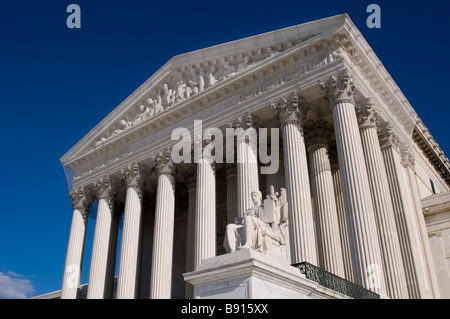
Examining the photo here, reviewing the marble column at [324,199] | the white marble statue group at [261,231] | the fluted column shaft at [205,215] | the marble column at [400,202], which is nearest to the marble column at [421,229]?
the marble column at [400,202]

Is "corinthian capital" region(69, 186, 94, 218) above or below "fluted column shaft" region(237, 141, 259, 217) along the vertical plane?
above

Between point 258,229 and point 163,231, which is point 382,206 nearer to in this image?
point 258,229

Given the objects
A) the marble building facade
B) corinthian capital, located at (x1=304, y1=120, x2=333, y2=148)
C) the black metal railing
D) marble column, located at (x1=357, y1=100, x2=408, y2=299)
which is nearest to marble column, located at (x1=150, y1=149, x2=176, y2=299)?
the marble building facade

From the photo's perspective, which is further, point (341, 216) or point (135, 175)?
point (135, 175)

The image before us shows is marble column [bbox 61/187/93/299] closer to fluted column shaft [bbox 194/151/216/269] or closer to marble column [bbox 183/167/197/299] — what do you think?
marble column [bbox 183/167/197/299]

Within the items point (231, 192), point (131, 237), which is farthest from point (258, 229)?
point (131, 237)

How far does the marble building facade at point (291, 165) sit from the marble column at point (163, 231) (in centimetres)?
6

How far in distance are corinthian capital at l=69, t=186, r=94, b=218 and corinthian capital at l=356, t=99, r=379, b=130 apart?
20.1 meters

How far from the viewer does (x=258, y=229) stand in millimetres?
12586

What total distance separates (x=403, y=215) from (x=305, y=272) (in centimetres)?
1148

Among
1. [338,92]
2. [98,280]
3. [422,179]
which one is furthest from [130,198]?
[422,179]

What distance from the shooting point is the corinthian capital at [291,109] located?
22.4 m

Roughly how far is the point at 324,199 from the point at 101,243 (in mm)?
15162

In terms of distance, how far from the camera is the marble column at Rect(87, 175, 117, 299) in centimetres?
2875
